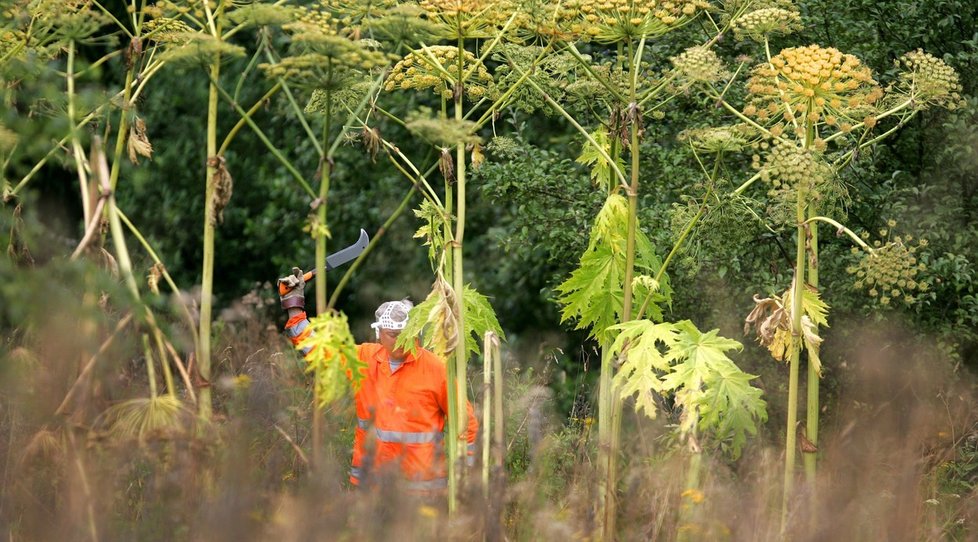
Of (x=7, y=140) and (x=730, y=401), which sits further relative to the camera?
(x=730, y=401)

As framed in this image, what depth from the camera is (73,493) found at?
3.96 m

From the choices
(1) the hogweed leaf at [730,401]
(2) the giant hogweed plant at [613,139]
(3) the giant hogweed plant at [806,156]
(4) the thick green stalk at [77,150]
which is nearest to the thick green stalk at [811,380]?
(3) the giant hogweed plant at [806,156]

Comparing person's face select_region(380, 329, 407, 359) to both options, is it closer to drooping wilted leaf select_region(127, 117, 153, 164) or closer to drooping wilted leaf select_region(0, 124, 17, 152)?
drooping wilted leaf select_region(127, 117, 153, 164)

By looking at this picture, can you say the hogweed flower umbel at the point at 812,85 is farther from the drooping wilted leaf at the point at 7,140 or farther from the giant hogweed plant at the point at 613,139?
the drooping wilted leaf at the point at 7,140

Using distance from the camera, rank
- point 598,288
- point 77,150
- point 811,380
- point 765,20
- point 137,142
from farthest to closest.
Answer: point 598,288
point 765,20
point 811,380
point 137,142
point 77,150

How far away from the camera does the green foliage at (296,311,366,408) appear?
4316 mm

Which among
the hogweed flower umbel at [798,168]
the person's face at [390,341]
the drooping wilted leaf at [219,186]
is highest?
the drooping wilted leaf at [219,186]

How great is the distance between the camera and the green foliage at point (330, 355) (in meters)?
4.32

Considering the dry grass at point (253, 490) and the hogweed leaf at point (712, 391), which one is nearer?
the dry grass at point (253, 490)

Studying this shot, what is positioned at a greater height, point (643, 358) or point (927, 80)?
point (927, 80)

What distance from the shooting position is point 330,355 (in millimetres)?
4398

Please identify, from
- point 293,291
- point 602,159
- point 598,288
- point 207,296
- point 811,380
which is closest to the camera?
point 207,296

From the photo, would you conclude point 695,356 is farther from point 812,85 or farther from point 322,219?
point 322,219

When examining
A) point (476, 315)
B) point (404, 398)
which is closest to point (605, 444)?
point (476, 315)
